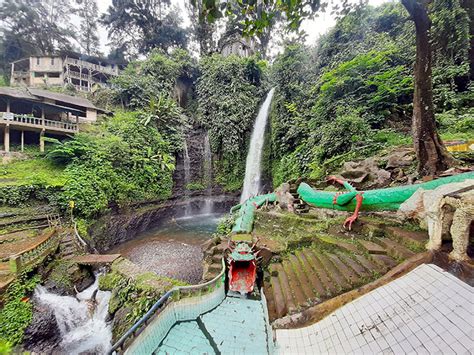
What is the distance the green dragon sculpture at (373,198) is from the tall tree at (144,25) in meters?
26.0

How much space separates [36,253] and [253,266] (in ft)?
24.1

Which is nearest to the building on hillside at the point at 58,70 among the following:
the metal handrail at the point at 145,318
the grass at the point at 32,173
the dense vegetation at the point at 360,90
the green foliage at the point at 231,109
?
the grass at the point at 32,173

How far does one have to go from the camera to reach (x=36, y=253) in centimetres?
664

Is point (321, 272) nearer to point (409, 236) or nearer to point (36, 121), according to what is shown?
point (409, 236)

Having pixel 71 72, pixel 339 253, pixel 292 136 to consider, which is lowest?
pixel 339 253

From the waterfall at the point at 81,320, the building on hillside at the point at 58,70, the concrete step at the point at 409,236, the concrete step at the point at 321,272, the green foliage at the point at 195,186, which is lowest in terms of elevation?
the waterfall at the point at 81,320

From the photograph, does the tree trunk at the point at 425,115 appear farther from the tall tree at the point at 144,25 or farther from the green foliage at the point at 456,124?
the tall tree at the point at 144,25

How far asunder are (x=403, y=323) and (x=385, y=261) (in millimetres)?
1322

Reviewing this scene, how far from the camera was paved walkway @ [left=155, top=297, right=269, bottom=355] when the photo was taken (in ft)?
10.3

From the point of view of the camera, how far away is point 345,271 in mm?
3729

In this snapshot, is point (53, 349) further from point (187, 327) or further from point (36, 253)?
point (187, 327)

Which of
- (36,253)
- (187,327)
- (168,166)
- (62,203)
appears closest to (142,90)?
(168,166)

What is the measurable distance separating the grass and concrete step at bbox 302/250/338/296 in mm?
11677

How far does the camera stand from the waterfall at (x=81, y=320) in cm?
507
